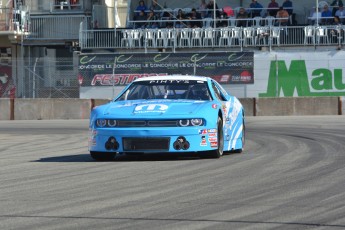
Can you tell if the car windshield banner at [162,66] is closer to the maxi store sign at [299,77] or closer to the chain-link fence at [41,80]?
the maxi store sign at [299,77]

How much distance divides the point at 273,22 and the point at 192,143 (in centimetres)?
2518

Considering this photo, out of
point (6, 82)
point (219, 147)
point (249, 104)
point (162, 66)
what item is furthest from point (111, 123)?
point (6, 82)

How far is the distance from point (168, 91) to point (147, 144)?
167 cm

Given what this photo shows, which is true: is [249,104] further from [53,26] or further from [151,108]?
[151,108]

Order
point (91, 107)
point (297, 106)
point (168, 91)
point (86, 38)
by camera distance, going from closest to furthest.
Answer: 1. point (168, 91)
2. point (297, 106)
3. point (91, 107)
4. point (86, 38)

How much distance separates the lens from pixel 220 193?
29.6ft

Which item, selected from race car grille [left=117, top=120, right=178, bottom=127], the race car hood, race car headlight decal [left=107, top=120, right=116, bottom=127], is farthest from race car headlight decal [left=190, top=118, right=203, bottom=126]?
race car headlight decal [left=107, top=120, right=116, bottom=127]

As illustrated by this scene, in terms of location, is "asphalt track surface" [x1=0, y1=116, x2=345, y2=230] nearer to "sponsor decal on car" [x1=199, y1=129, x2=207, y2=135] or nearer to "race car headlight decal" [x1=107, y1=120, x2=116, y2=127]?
"sponsor decal on car" [x1=199, y1=129, x2=207, y2=135]

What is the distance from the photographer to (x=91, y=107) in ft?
104

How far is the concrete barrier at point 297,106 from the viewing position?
1216 inches

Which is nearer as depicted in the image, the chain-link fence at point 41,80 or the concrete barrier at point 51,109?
the concrete barrier at point 51,109

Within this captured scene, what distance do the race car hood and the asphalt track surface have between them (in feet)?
2.16

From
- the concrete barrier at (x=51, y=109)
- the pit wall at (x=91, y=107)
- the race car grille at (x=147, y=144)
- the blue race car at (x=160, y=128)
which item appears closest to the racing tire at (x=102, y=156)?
the blue race car at (x=160, y=128)

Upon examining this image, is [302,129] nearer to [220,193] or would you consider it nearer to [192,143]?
[192,143]
